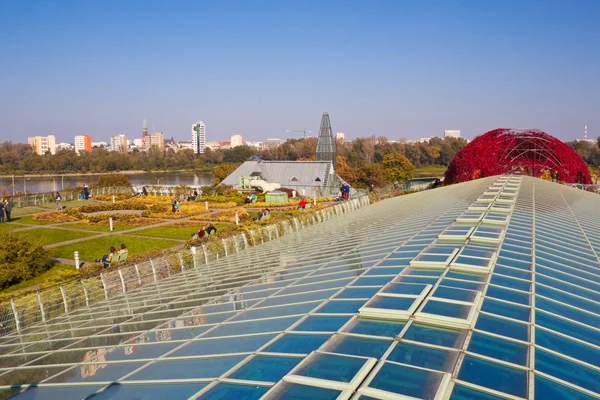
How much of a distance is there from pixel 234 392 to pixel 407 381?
1.52 m

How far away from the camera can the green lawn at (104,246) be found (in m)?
21.2

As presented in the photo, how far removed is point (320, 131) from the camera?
58.7 meters

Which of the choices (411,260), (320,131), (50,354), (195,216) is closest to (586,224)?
(411,260)

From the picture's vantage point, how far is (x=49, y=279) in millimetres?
13734

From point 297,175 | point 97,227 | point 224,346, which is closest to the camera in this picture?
point 224,346

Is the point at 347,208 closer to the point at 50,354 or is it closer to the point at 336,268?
the point at 336,268

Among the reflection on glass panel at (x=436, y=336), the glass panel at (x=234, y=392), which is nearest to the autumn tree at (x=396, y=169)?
the reflection on glass panel at (x=436, y=336)

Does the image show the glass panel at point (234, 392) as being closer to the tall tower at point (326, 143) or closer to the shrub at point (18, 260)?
the shrub at point (18, 260)

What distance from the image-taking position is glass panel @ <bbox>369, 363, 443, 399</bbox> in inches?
144

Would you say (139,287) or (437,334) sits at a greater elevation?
(437,334)

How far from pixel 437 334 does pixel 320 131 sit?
180ft

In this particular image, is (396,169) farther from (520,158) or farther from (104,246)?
(104,246)

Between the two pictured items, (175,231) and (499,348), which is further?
(175,231)

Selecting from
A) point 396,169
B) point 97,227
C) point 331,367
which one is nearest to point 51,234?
point 97,227
